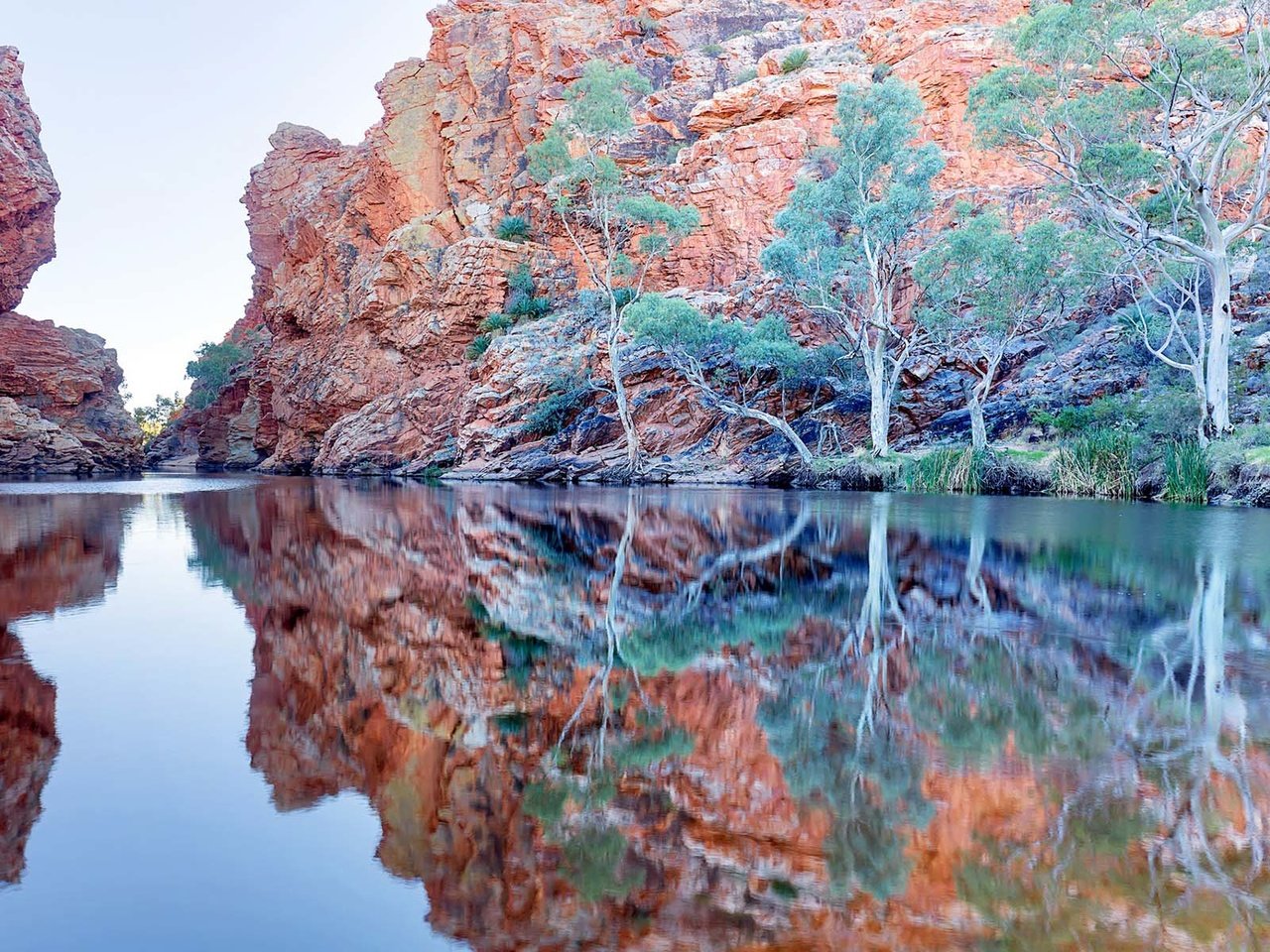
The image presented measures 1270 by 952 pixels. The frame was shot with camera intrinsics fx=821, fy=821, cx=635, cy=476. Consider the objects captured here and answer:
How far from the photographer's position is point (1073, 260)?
2325cm

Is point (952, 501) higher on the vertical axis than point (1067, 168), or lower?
lower

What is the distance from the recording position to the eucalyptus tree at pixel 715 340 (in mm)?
26672

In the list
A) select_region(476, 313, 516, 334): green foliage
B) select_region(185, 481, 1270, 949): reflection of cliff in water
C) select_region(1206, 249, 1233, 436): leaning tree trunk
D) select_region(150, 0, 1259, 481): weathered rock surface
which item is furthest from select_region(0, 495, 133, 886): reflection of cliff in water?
select_region(476, 313, 516, 334): green foliage

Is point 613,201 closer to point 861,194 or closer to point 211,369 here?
point 861,194

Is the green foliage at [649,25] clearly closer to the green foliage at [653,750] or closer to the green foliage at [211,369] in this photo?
the green foliage at [211,369]

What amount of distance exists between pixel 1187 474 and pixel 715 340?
15975 millimetres

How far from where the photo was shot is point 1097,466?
1838cm

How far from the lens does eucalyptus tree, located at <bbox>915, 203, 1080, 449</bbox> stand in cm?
2195

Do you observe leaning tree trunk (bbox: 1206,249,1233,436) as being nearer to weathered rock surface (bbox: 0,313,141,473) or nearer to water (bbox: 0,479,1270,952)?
water (bbox: 0,479,1270,952)

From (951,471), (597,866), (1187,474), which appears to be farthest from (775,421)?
(597,866)

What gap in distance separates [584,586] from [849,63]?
36.4 metres

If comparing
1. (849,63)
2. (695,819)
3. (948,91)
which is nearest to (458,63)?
(849,63)

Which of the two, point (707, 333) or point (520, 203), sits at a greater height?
point (520, 203)

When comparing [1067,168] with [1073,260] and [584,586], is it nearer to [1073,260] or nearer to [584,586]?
[1073,260]
